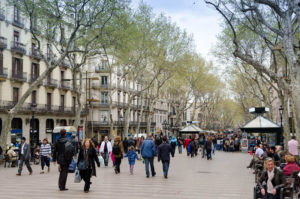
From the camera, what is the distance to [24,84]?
116 feet

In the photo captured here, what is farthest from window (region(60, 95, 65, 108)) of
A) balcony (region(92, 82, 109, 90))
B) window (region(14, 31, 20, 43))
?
balcony (region(92, 82, 109, 90))

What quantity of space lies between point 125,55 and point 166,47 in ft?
16.6

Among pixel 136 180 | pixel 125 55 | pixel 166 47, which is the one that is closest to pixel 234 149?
pixel 166 47

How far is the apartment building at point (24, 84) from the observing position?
32.7m

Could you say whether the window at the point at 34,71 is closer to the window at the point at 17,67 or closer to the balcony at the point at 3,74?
the window at the point at 17,67

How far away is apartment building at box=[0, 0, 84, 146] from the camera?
32688 millimetres

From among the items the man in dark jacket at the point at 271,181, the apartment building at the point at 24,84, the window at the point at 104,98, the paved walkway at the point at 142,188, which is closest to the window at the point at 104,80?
the window at the point at 104,98

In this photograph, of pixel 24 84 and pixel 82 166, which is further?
pixel 24 84

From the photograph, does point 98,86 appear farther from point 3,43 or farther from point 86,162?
point 86,162

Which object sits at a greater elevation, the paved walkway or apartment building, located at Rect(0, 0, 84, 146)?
apartment building, located at Rect(0, 0, 84, 146)

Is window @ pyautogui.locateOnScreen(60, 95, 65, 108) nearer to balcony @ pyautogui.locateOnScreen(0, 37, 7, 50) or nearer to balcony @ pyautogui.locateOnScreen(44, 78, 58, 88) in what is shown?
balcony @ pyautogui.locateOnScreen(44, 78, 58, 88)

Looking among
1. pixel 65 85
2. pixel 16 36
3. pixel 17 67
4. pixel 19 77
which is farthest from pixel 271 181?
pixel 65 85

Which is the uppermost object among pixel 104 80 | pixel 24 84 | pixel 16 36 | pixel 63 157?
pixel 16 36

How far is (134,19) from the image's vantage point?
29.6 metres
